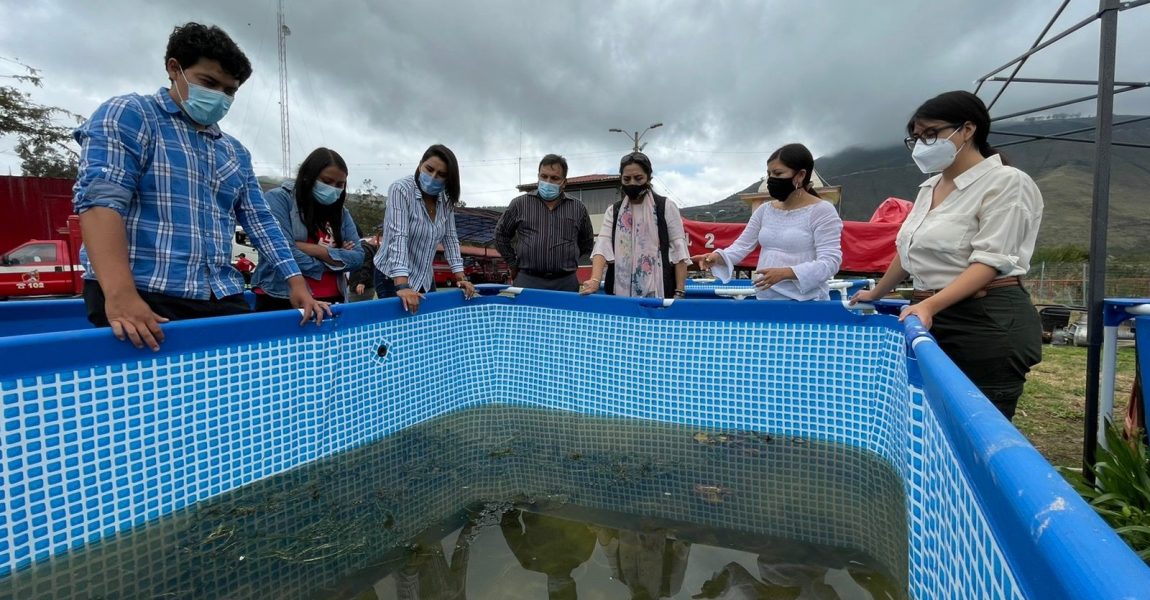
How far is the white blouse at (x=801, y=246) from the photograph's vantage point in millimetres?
3006

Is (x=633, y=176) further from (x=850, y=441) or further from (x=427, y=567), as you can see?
(x=427, y=567)

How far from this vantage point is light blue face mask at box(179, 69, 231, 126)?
7.00 ft

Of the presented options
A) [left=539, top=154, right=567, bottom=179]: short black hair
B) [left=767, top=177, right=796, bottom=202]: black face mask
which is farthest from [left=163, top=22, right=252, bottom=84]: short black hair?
[left=767, top=177, right=796, bottom=202]: black face mask

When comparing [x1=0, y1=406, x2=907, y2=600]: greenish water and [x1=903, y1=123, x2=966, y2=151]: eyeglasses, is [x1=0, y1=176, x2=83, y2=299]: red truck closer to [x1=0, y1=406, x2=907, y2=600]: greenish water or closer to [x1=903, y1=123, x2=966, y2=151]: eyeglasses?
[x1=0, y1=406, x2=907, y2=600]: greenish water

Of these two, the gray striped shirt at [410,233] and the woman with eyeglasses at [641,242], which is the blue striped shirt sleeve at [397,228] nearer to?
the gray striped shirt at [410,233]

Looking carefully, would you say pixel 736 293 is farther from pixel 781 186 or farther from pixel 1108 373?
pixel 1108 373

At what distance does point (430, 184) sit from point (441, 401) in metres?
1.28

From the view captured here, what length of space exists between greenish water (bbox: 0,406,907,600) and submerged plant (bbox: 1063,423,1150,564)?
63 cm

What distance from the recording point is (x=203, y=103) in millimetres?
2156

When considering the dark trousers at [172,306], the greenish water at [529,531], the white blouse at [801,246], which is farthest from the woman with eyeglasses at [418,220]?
the white blouse at [801,246]

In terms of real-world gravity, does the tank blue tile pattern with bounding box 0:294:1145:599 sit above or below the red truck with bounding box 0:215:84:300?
below

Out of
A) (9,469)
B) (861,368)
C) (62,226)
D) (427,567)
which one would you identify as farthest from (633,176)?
(62,226)

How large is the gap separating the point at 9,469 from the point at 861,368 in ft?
11.1

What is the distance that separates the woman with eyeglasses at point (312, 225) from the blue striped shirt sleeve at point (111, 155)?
4.04ft
